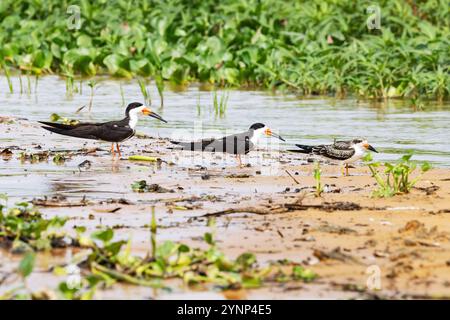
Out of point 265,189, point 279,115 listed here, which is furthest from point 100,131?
point 279,115

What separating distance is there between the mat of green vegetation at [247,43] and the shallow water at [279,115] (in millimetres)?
390

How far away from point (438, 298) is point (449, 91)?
9757 mm

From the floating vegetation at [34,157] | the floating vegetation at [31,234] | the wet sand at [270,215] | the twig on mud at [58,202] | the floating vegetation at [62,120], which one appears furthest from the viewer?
the floating vegetation at [62,120]

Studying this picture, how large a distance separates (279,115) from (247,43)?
3.81m

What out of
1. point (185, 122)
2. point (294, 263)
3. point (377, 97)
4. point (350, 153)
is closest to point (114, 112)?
point (185, 122)

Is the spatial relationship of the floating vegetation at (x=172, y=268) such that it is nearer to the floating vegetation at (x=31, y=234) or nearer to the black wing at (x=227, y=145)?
the floating vegetation at (x=31, y=234)

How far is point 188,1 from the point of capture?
20.0 metres

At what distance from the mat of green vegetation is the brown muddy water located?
22.2 inches

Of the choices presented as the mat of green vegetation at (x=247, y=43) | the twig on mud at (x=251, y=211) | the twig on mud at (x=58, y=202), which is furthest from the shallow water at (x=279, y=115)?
the twig on mud at (x=58, y=202)

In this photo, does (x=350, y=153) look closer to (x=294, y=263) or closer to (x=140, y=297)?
(x=294, y=263)

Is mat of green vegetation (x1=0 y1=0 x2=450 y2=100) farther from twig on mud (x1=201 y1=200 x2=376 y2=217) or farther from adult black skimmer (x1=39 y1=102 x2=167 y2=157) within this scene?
twig on mud (x1=201 y1=200 x2=376 y2=217)

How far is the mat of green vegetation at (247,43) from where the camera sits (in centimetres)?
1580

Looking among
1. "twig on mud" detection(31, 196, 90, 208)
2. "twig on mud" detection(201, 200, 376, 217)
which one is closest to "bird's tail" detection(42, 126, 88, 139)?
"twig on mud" detection(31, 196, 90, 208)

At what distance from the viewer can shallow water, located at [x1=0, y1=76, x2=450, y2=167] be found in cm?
1222
